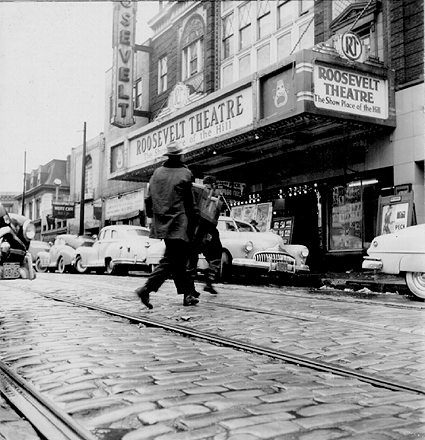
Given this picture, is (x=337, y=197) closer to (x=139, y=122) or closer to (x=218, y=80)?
(x=218, y=80)

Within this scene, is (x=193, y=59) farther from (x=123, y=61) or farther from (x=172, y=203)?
(x=172, y=203)

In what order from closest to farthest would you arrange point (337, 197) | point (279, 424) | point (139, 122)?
point (279, 424) → point (337, 197) → point (139, 122)

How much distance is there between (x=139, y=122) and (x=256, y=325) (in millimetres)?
21509

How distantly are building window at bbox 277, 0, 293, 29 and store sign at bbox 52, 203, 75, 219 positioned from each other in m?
19.5

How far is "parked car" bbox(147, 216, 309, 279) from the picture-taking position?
1188cm

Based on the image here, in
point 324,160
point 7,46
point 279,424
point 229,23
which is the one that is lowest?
point 279,424

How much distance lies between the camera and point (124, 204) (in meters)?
26.9

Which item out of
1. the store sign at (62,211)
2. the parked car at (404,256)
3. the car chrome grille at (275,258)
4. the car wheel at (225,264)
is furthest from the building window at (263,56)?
the store sign at (62,211)

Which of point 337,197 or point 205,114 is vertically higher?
point 205,114

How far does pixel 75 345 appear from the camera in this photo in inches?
164

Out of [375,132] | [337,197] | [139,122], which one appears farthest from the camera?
[139,122]

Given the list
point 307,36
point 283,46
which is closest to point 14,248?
point 307,36

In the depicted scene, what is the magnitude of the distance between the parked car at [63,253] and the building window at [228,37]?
8.65 metres

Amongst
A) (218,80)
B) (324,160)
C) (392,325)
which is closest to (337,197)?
(324,160)
